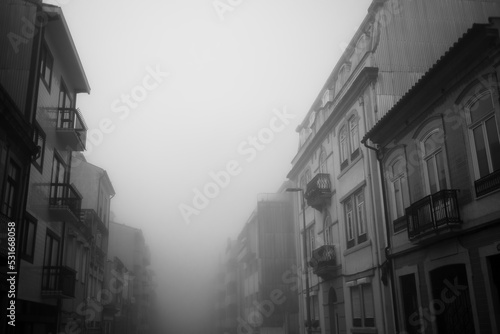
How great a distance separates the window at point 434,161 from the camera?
16.2 metres

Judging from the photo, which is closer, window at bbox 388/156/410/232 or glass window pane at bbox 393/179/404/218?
window at bbox 388/156/410/232

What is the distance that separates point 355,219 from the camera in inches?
918

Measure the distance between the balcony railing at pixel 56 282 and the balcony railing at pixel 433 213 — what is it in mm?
14952

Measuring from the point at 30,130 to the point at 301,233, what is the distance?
1991cm

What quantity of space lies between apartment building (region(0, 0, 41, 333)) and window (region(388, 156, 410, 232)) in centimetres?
1379

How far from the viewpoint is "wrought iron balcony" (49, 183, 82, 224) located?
22194mm

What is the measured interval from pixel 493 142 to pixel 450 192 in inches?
83.3

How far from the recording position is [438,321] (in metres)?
16.4

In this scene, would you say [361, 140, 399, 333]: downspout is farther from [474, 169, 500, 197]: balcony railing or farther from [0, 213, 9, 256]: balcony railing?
[0, 213, 9, 256]: balcony railing

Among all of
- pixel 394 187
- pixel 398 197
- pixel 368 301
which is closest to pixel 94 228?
pixel 368 301

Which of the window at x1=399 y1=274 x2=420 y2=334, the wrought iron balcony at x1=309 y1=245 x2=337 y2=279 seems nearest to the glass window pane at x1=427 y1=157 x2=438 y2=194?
the window at x1=399 y1=274 x2=420 y2=334

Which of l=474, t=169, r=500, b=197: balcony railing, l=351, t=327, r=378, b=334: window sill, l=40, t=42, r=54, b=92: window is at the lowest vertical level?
l=351, t=327, r=378, b=334: window sill

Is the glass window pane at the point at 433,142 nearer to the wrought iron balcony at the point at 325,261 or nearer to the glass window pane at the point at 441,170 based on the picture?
the glass window pane at the point at 441,170

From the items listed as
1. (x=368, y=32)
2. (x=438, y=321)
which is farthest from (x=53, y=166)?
(x=438, y=321)
